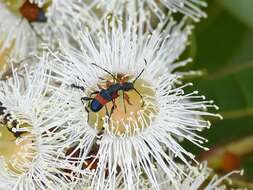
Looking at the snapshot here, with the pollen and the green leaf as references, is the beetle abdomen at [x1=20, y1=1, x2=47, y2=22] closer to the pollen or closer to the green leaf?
the pollen

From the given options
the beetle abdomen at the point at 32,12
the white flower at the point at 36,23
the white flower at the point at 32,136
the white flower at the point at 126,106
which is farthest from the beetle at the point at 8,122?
the beetle abdomen at the point at 32,12

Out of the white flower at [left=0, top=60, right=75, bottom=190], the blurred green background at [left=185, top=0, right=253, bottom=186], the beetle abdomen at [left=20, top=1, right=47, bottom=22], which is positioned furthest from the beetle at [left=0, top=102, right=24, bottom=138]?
the blurred green background at [left=185, top=0, right=253, bottom=186]

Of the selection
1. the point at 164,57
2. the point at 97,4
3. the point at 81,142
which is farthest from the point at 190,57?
the point at 81,142

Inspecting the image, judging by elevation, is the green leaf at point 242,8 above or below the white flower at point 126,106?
above

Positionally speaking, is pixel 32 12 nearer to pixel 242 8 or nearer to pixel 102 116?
pixel 102 116

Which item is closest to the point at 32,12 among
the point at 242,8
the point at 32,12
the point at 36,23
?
the point at 32,12

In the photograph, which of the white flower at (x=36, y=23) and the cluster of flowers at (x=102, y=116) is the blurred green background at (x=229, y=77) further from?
the white flower at (x=36, y=23)

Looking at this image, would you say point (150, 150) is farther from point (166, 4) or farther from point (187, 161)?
point (166, 4)
